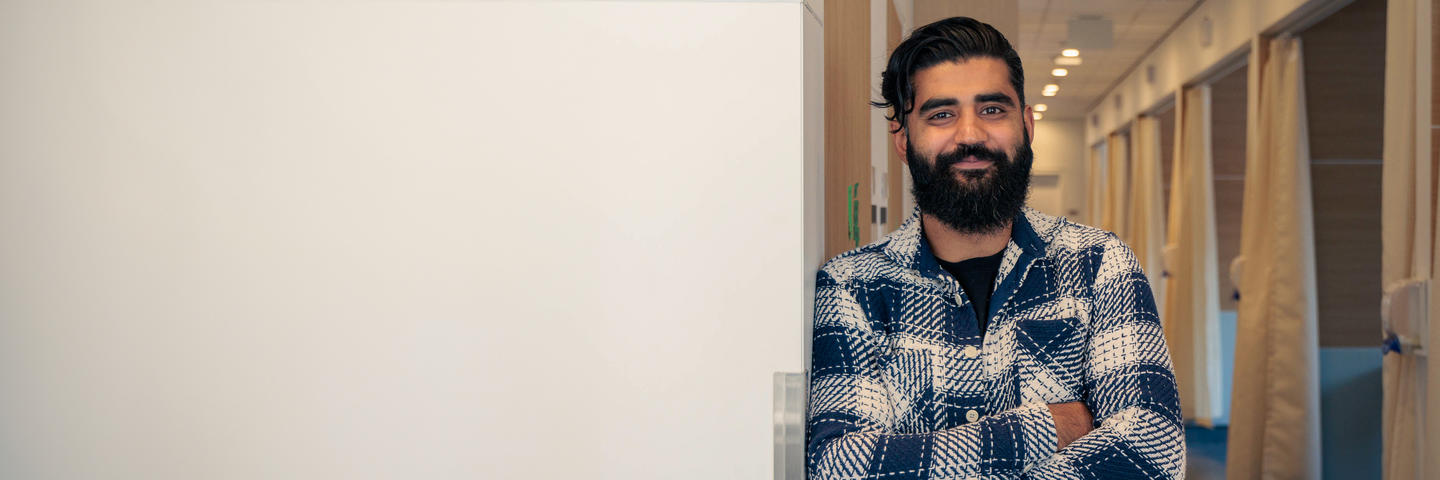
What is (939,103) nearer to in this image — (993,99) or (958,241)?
(993,99)

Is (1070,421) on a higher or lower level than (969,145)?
lower

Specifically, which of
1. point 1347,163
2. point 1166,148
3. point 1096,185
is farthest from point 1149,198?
point 1347,163

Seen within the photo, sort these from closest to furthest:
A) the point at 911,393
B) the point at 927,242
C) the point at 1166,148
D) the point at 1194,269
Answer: the point at 911,393 → the point at 927,242 → the point at 1194,269 → the point at 1166,148

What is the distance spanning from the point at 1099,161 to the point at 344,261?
1020cm

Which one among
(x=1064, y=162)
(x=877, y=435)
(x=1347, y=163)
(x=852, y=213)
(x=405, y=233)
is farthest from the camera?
(x=1064, y=162)

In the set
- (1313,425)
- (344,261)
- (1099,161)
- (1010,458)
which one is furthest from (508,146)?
(1099,161)

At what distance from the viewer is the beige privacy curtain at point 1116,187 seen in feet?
28.3

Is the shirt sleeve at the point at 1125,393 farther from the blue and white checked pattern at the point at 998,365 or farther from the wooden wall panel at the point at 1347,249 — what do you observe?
the wooden wall panel at the point at 1347,249

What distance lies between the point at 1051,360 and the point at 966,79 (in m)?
0.41

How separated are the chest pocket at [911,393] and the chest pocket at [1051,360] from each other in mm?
125

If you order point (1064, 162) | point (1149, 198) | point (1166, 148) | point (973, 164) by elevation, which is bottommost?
point (973, 164)

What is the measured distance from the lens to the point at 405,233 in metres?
1.05

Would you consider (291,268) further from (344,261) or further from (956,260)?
(956,260)

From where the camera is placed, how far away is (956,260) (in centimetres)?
158
